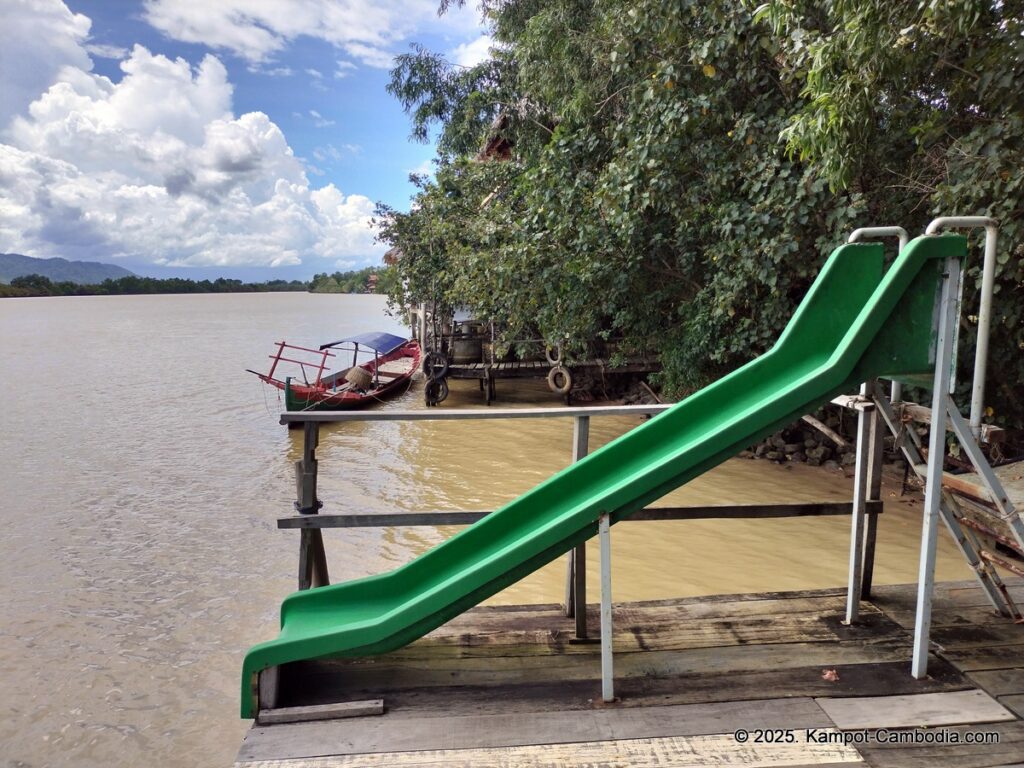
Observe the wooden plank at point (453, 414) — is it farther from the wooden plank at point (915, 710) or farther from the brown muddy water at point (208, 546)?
the brown muddy water at point (208, 546)

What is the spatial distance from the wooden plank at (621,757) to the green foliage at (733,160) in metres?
3.80

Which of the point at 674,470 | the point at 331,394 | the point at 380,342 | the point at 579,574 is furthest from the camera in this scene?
the point at 380,342

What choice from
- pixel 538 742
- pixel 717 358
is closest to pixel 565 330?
pixel 717 358

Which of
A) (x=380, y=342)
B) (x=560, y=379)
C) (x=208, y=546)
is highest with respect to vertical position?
(x=380, y=342)

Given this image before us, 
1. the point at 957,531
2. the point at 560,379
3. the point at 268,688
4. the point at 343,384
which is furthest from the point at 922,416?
the point at 343,384

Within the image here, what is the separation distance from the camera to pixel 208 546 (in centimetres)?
720

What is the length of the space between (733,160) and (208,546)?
7029 mm

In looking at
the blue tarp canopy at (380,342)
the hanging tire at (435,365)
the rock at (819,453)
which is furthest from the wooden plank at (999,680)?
the blue tarp canopy at (380,342)

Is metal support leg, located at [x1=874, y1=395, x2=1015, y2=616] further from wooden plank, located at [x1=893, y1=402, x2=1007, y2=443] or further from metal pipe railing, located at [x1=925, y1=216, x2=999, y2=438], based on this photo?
metal pipe railing, located at [x1=925, y1=216, x2=999, y2=438]

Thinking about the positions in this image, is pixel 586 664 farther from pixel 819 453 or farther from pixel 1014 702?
pixel 819 453

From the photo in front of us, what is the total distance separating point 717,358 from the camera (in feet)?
26.8

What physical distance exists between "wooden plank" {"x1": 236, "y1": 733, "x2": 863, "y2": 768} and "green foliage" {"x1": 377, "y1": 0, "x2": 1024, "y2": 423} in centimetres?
380

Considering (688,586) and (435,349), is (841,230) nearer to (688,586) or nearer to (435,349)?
(688,586)

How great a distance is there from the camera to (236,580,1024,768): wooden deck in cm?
198
